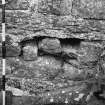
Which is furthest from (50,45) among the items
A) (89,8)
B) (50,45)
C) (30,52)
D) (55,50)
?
(89,8)

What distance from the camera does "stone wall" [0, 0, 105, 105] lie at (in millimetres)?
3721

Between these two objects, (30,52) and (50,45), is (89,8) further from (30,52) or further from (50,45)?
(30,52)

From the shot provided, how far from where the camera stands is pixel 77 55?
3891 millimetres

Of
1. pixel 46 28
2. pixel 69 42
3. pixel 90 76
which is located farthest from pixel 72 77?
pixel 46 28

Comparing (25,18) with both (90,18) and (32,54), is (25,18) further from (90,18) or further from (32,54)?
(90,18)

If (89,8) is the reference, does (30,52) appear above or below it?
below

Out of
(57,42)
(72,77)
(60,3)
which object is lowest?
(72,77)

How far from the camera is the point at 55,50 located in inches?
151

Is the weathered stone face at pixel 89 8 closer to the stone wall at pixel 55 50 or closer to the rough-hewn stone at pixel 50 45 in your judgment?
the stone wall at pixel 55 50

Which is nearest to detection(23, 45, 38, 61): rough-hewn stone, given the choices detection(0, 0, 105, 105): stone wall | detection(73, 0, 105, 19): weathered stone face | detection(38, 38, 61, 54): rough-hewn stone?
detection(0, 0, 105, 105): stone wall

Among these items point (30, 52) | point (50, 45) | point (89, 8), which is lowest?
point (30, 52)

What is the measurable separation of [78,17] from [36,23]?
2.46 ft

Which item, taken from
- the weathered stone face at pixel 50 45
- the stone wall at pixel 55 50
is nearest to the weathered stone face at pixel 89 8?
the stone wall at pixel 55 50

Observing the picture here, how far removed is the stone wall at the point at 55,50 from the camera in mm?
3721
